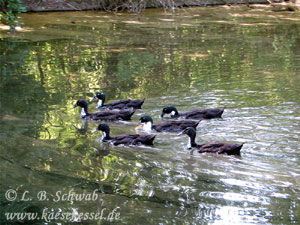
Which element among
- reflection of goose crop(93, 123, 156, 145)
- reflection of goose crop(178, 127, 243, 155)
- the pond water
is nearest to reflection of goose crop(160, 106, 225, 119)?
the pond water

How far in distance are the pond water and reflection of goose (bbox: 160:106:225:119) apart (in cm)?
16

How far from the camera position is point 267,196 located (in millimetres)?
6629

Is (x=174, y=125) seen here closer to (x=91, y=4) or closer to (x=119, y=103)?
(x=119, y=103)

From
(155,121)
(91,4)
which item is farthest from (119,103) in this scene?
(91,4)

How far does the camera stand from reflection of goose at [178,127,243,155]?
802 centimetres

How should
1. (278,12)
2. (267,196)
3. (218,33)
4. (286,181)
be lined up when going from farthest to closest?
(278,12), (218,33), (286,181), (267,196)

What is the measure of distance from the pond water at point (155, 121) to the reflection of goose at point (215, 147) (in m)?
0.16

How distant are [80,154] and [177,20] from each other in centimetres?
1661

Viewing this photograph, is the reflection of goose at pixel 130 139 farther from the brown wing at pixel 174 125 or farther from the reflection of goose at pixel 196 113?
the reflection of goose at pixel 196 113

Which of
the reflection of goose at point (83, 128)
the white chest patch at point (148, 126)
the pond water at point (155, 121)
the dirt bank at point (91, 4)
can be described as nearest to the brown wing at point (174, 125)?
the white chest patch at point (148, 126)

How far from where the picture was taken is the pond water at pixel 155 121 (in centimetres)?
637

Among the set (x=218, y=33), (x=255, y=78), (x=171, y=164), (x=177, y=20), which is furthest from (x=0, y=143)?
(x=177, y=20)

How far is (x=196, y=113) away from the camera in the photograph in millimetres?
10125

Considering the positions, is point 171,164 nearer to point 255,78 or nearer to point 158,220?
point 158,220
